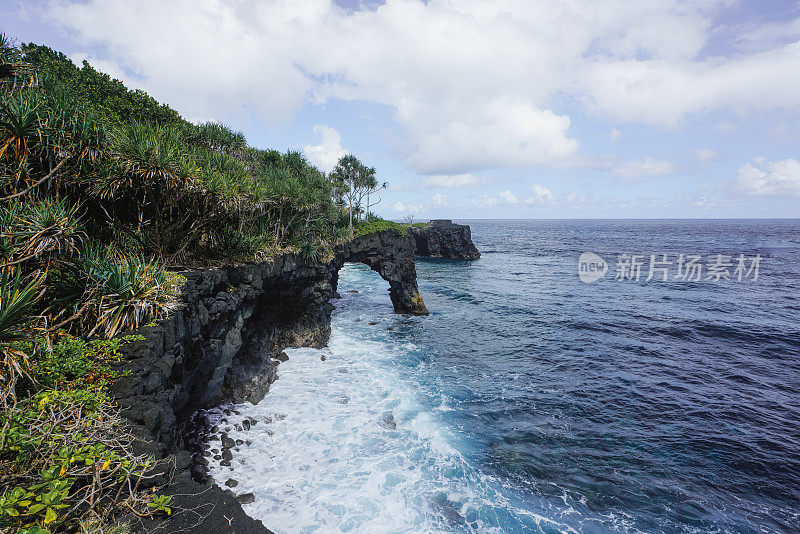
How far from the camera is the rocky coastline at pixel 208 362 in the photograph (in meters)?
4.96

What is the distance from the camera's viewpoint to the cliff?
197 inches

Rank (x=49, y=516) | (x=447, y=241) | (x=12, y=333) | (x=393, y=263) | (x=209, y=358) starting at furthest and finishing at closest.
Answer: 1. (x=447, y=241)
2. (x=393, y=263)
3. (x=209, y=358)
4. (x=12, y=333)
5. (x=49, y=516)

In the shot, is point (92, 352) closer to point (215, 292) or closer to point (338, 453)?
point (215, 292)

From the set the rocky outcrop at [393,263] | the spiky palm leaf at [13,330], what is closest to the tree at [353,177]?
the rocky outcrop at [393,263]

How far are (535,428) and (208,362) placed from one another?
13007 millimetres

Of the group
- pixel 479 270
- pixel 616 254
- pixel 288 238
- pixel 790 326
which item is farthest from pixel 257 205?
pixel 616 254

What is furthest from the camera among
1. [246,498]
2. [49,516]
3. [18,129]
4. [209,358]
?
[209,358]

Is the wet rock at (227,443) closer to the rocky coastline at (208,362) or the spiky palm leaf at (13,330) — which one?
the rocky coastline at (208,362)

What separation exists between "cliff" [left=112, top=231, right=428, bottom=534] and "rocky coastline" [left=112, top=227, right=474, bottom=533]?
20mm

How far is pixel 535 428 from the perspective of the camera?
543 inches

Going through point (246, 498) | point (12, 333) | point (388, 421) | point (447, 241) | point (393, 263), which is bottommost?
point (388, 421)

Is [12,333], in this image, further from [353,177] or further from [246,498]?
[353,177]

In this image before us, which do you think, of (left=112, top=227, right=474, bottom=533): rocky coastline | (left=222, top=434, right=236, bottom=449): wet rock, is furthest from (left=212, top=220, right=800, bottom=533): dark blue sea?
(left=112, top=227, right=474, bottom=533): rocky coastline

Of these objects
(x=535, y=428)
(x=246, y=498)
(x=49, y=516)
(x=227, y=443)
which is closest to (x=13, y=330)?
(x=49, y=516)
